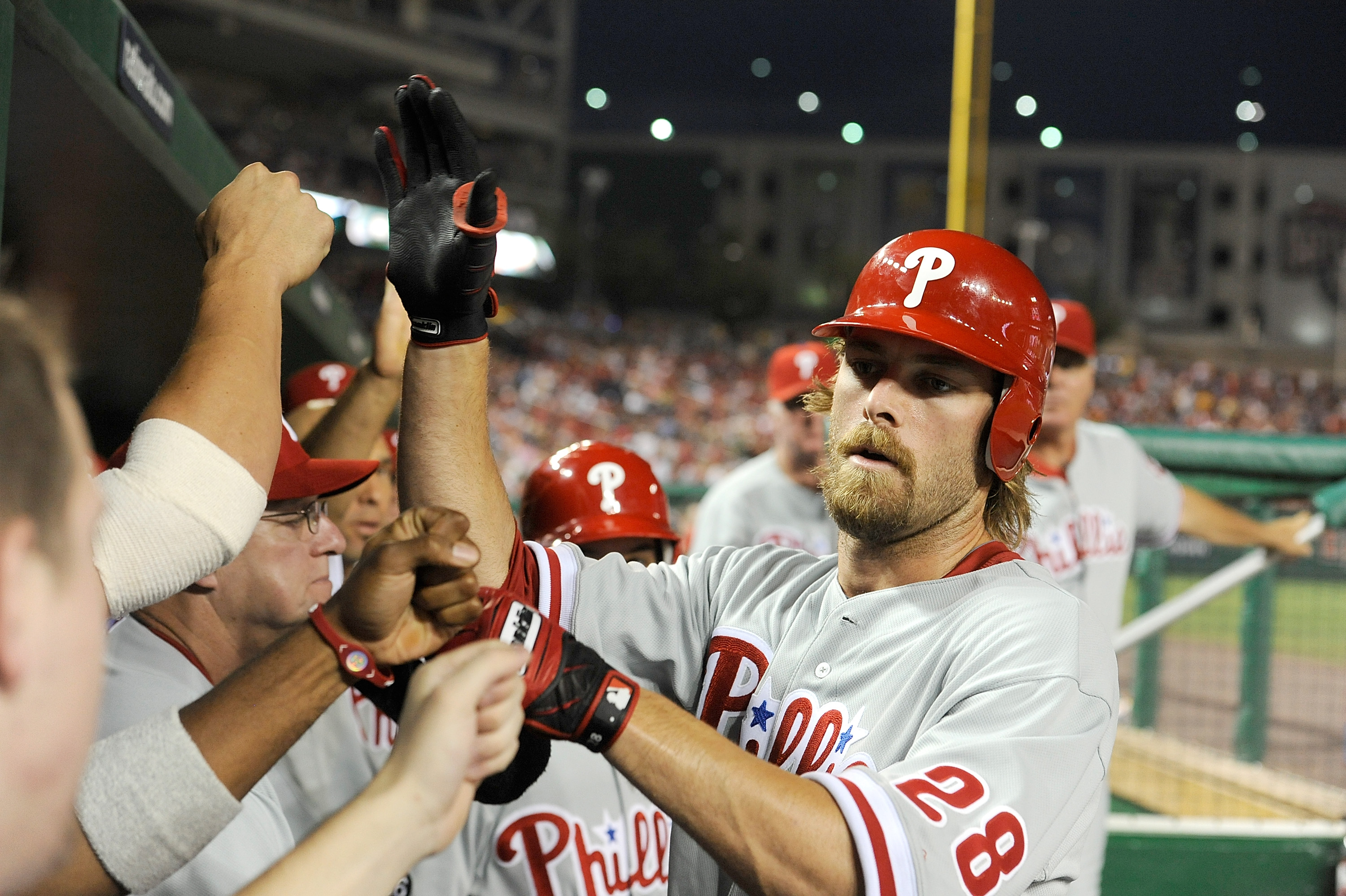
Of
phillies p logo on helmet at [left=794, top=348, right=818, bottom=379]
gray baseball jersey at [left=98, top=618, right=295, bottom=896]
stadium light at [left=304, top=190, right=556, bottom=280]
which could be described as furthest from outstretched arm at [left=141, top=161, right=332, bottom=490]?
stadium light at [left=304, top=190, right=556, bottom=280]

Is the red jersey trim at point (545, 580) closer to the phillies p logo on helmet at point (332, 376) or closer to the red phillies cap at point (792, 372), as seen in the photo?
the phillies p logo on helmet at point (332, 376)

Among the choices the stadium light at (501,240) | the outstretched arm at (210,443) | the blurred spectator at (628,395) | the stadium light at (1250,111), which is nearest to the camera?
the outstretched arm at (210,443)

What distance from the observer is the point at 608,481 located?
9.90 feet

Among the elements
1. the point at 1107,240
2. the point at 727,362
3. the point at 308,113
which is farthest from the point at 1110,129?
the point at 308,113

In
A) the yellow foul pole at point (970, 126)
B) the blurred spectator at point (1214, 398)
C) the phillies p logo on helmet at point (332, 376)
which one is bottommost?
the blurred spectator at point (1214, 398)

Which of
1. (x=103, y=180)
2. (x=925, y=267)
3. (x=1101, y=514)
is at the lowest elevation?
(x=1101, y=514)

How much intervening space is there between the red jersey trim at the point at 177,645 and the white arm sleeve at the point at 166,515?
2.09 feet

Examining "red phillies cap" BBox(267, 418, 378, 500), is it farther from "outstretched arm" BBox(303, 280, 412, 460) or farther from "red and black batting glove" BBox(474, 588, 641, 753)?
"red and black batting glove" BBox(474, 588, 641, 753)

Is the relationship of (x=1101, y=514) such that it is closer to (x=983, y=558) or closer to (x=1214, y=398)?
(x=983, y=558)

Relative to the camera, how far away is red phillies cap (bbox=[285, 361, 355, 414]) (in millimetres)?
3951

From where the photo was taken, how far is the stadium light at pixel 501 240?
3162 centimetres

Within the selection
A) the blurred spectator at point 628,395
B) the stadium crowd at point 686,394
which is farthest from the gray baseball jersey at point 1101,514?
the stadium crowd at point 686,394

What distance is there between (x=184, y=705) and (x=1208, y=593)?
12.9ft

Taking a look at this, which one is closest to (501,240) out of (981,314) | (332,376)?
(332,376)
